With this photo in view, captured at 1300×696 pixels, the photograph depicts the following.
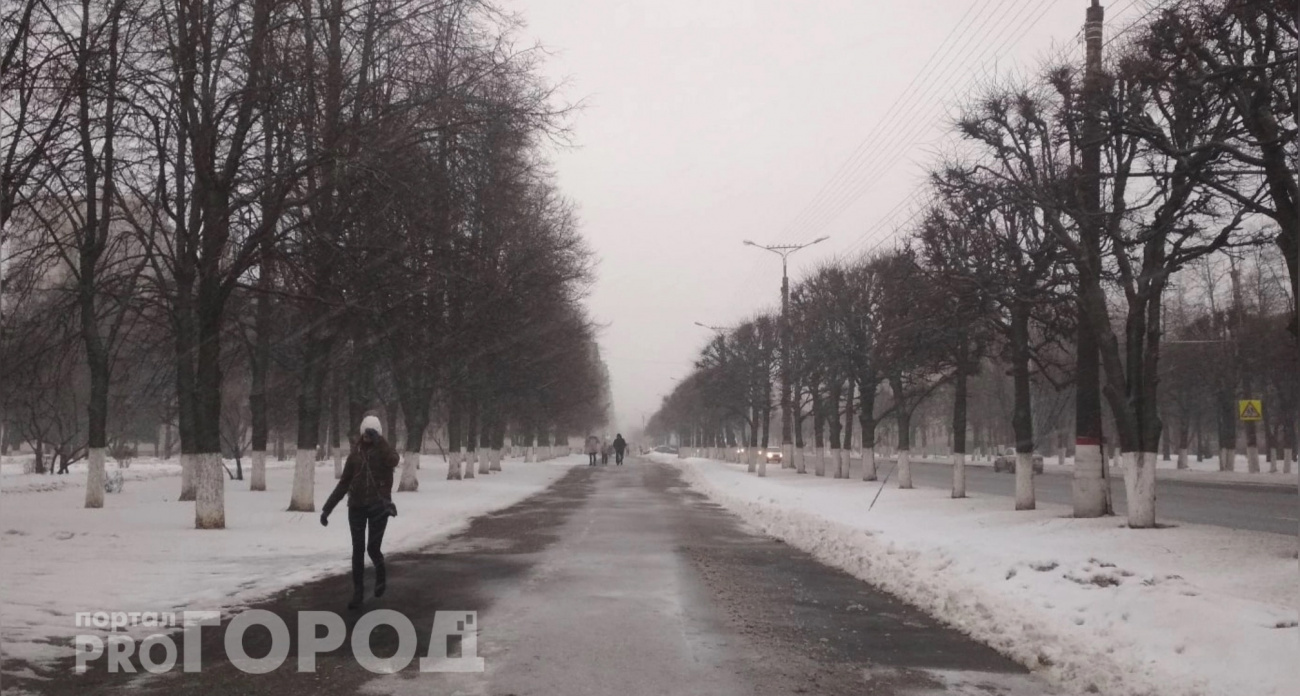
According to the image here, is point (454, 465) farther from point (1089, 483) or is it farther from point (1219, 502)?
point (1089, 483)

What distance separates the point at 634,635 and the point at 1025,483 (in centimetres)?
1498

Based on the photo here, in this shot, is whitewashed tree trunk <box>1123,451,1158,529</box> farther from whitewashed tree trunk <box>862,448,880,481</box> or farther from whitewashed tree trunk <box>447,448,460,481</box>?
whitewashed tree trunk <box>447,448,460,481</box>

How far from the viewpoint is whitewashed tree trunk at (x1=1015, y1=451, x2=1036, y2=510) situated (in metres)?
22.0

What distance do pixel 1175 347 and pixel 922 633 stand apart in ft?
167

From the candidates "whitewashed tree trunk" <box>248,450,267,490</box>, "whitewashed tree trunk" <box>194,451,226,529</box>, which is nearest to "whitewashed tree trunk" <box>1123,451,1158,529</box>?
"whitewashed tree trunk" <box>194,451,226,529</box>

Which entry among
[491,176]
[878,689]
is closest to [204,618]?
[878,689]

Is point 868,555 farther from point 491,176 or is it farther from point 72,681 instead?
point 491,176

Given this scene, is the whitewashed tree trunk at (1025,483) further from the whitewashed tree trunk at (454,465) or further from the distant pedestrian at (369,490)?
the whitewashed tree trunk at (454,465)

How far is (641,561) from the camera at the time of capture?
15.1 metres

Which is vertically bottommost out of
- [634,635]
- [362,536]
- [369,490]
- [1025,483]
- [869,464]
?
[634,635]

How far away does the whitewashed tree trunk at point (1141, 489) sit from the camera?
643 inches

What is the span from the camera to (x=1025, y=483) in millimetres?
22000
